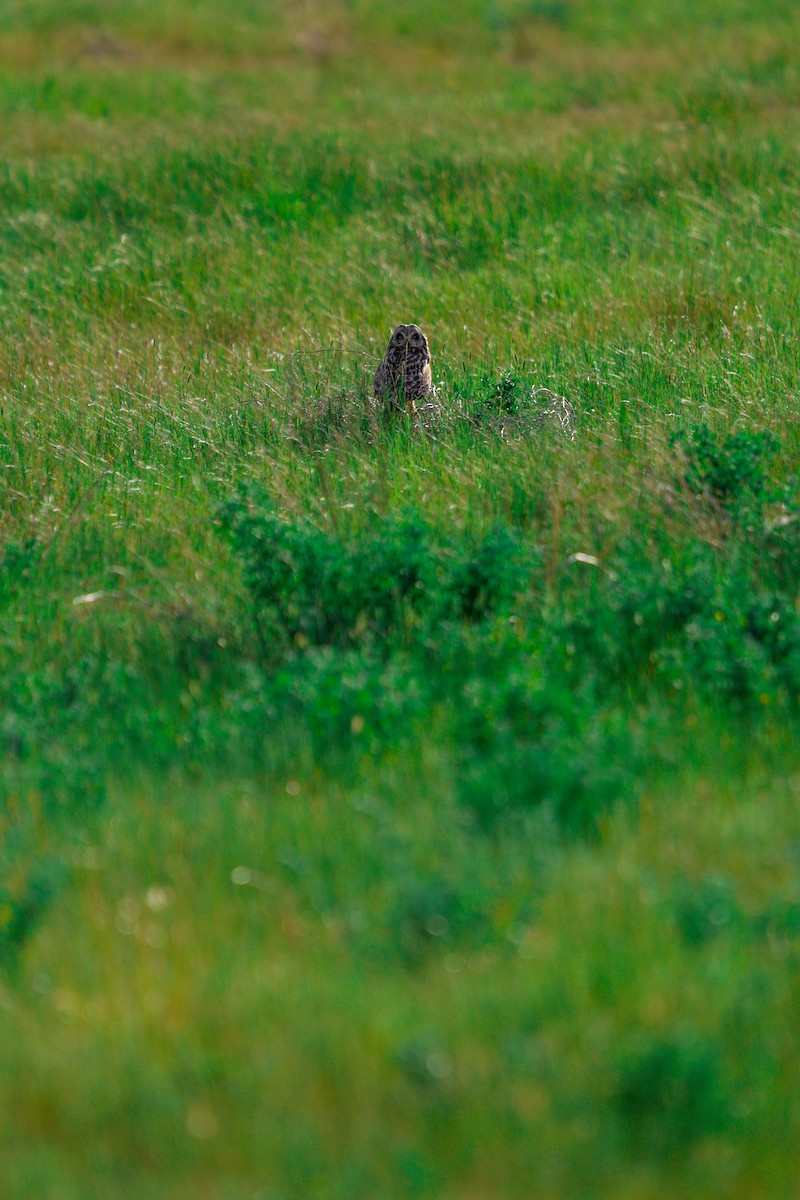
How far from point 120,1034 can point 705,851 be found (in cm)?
157

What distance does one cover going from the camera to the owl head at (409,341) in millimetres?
7020

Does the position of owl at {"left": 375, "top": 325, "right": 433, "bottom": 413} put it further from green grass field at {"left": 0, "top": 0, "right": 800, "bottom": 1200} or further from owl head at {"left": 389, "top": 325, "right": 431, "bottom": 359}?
green grass field at {"left": 0, "top": 0, "right": 800, "bottom": 1200}

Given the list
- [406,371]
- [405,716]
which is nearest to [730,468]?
[406,371]

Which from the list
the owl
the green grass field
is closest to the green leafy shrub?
the green grass field

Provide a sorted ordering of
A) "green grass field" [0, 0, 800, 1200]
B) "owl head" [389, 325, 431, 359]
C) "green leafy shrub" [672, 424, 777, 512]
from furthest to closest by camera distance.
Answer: "owl head" [389, 325, 431, 359] → "green leafy shrub" [672, 424, 777, 512] → "green grass field" [0, 0, 800, 1200]

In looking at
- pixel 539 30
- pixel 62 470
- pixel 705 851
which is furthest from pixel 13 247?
pixel 539 30

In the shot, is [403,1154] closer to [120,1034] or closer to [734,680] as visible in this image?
[120,1034]

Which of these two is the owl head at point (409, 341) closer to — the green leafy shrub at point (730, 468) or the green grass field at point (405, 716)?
the green grass field at point (405, 716)

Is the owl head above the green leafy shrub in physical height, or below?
below

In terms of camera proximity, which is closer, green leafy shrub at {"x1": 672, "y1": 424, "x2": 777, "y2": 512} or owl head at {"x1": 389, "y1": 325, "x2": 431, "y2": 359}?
green leafy shrub at {"x1": 672, "y1": 424, "x2": 777, "y2": 512}

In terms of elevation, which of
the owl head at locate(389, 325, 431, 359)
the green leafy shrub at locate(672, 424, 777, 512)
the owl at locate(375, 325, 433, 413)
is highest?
the green leafy shrub at locate(672, 424, 777, 512)

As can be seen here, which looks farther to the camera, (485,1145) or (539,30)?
(539,30)

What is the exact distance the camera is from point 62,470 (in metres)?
6.78

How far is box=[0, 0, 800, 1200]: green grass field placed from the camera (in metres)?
2.74
